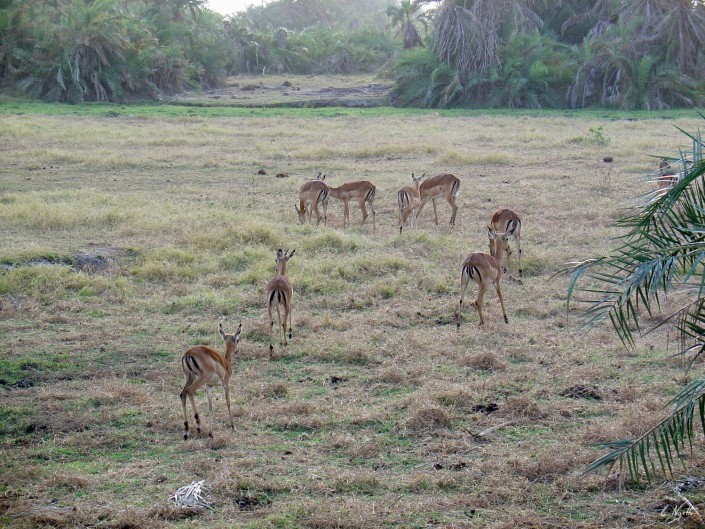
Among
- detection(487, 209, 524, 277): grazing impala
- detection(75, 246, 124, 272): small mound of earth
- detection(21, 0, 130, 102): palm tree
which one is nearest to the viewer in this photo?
detection(487, 209, 524, 277): grazing impala

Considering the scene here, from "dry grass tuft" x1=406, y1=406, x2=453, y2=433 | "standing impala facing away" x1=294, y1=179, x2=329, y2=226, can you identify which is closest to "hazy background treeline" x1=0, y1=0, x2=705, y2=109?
"standing impala facing away" x1=294, y1=179, x2=329, y2=226

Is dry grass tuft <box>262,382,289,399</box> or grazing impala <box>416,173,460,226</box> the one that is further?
grazing impala <box>416,173,460,226</box>

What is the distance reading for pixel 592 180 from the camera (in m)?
13.9

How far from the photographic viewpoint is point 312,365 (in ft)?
22.4

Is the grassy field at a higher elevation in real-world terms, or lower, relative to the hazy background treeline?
lower

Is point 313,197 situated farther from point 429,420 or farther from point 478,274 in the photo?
point 429,420

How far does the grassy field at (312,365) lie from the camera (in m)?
4.67

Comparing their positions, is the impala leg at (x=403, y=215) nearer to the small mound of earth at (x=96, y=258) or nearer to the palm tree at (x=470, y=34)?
the small mound of earth at (x=96, y=258)

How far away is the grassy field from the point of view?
467 cm

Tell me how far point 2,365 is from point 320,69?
36.7m

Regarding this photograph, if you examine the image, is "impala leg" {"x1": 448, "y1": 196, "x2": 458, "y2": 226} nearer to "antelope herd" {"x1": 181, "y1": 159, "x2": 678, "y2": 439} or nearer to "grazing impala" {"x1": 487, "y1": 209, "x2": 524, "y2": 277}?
"antelope herd" {"x1": 181, "y1": 159, "x2": 678, "y2": 439}

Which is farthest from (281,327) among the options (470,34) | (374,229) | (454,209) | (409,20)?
(409,20)

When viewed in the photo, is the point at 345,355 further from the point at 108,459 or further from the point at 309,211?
the point at 309,211

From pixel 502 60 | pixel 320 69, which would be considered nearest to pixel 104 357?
pixel 502 60
